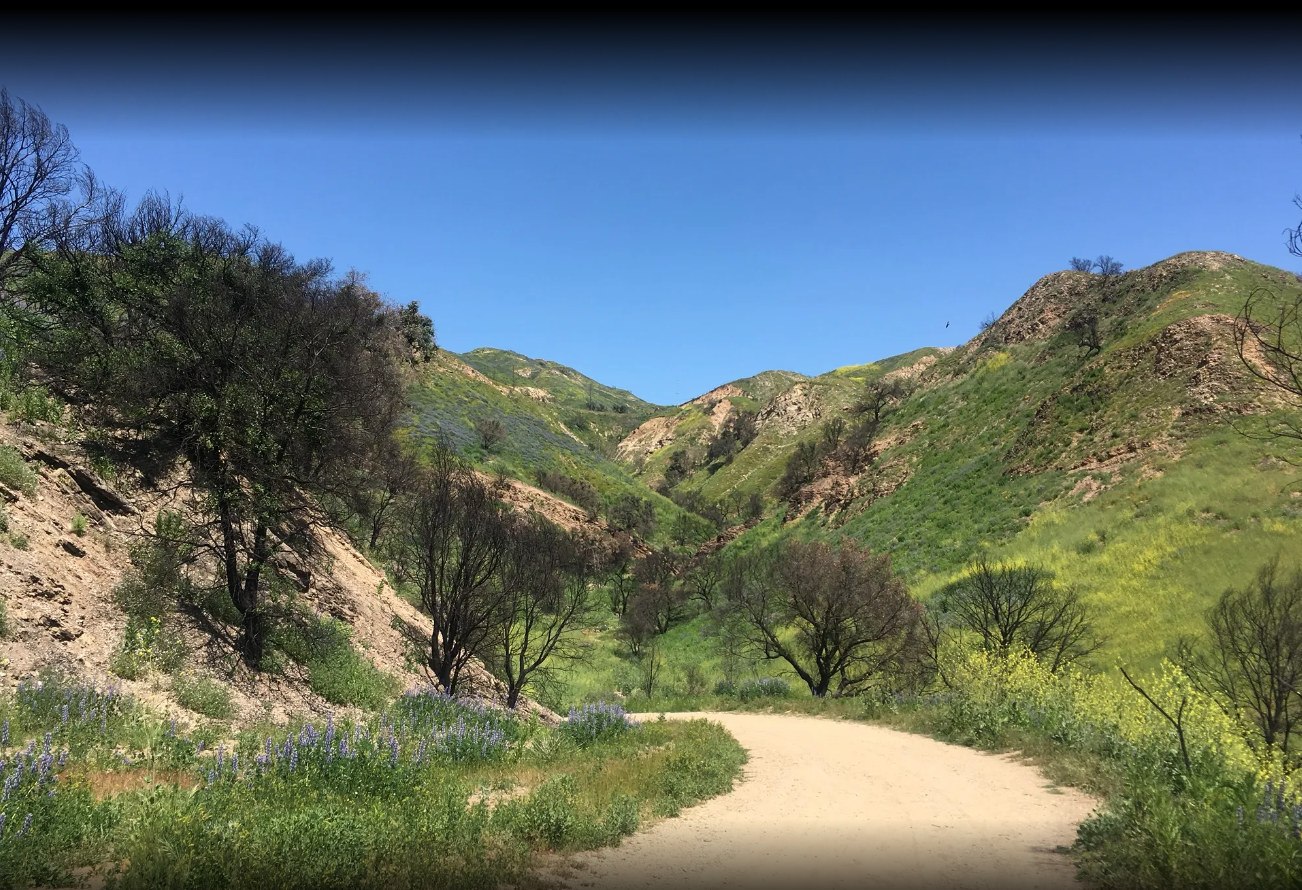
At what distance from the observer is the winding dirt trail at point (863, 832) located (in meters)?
5.83

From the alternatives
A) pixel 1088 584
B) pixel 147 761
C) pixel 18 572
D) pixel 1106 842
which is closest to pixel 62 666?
pixel 18 572

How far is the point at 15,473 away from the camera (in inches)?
393

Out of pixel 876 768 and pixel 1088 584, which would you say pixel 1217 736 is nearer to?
pixel 876 768

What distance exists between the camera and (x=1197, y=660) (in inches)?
703

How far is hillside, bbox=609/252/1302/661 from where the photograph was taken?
2389cm

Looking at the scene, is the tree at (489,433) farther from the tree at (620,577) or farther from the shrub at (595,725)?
the shrub at (595,725)

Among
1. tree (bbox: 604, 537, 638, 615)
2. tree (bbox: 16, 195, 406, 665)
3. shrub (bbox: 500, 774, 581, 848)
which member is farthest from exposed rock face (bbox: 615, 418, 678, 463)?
shrub (bbox: 500, 774, 581, 848)

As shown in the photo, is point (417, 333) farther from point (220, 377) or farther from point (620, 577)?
point (220, 377)

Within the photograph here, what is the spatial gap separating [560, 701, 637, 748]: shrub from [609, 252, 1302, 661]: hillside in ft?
58.2

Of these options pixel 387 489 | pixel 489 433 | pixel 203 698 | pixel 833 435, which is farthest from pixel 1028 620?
pixel 833 435

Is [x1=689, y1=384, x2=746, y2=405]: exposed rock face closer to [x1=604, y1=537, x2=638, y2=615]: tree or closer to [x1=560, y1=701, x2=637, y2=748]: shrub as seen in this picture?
[x1=604, y1=537, x2=638, y2=615]: tree

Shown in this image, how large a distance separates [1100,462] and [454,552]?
3491cm

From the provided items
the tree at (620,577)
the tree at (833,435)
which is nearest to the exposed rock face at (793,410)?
the tree at (833,435)

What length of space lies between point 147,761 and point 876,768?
10924 mm
